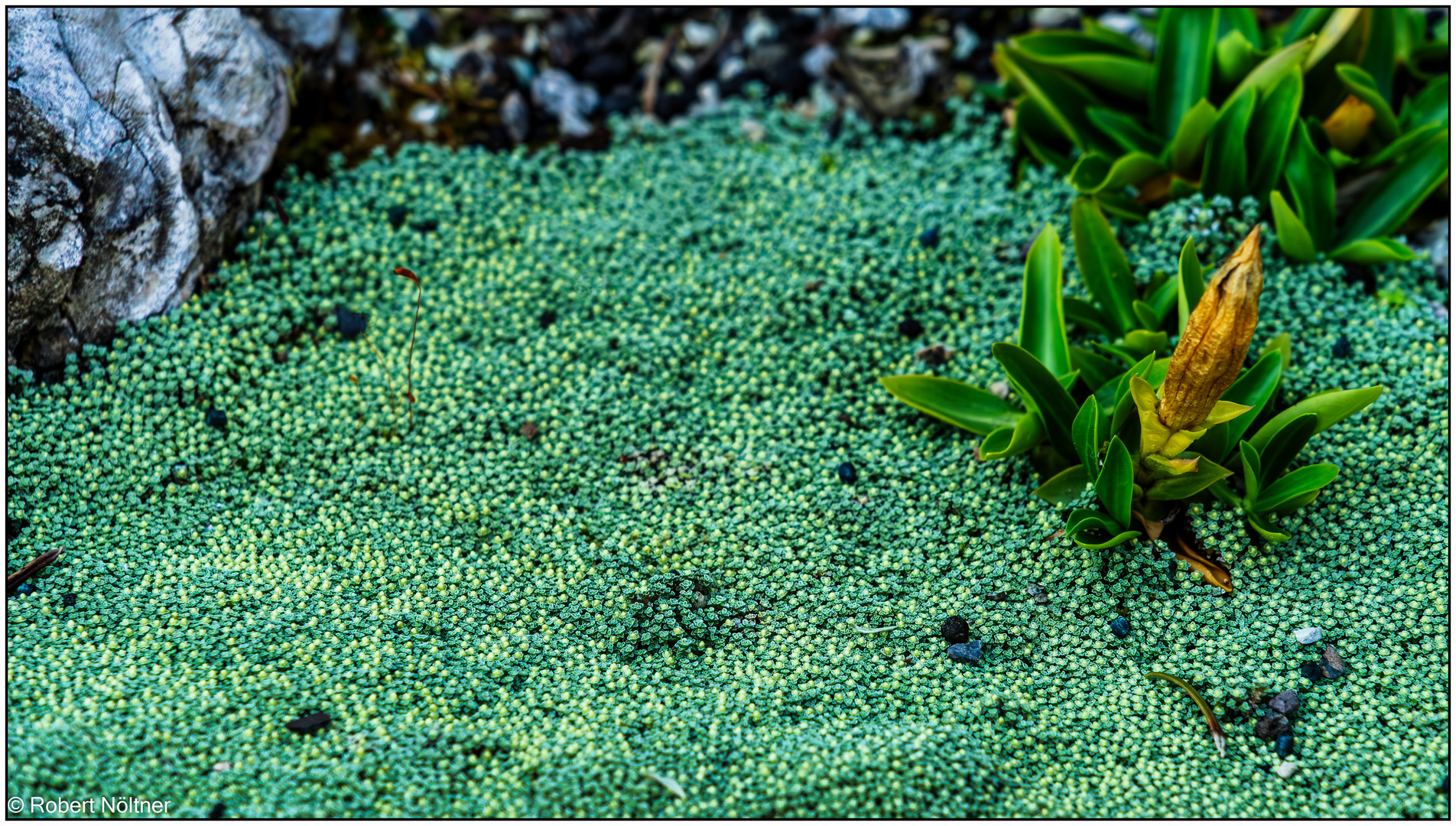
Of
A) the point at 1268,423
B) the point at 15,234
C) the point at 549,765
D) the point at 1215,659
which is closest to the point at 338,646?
the point at 549,765

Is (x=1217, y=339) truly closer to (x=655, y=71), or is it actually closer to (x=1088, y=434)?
→ (x=1088, y=434)

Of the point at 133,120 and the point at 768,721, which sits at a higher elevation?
the point at 133,120

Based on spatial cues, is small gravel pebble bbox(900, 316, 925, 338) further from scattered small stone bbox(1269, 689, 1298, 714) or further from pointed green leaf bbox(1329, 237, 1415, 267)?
scattered small stone bbox(1269, 689, 1298, 714)

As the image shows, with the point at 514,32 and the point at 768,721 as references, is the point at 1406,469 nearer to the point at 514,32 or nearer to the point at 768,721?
the point at 768,721

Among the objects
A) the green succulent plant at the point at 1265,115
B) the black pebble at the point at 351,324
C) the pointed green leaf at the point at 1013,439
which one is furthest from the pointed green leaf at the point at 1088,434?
the black pebble at the point at 351,324

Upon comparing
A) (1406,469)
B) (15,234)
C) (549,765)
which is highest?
(15,234)

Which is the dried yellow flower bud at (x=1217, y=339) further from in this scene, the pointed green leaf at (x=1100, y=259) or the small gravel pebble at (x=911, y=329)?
the small gravel pebble at (x=911, y=329)

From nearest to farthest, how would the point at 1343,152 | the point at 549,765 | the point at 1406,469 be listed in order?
1. the point at 549,765
2. the point at 1406,469
3. the point at 1343,152
